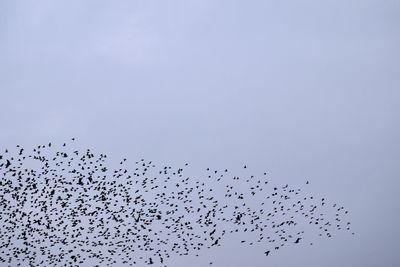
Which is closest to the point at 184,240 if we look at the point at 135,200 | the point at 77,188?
the point at 135,200

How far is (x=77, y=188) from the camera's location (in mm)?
24422

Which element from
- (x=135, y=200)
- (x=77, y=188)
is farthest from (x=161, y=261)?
(x=77, y=188)

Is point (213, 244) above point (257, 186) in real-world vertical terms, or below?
below

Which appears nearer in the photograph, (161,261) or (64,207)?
(64,207)

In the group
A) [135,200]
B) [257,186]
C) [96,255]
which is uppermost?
[257,186]

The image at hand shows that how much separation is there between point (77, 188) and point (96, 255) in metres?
4.94

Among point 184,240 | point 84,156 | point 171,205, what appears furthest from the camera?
point 184,240

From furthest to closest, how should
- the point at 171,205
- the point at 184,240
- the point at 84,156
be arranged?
the point at 184,240, the point at 171,205, the point at 84,156

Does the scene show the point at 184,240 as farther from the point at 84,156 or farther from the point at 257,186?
the point at 84,156

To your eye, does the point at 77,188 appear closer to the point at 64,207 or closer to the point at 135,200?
the point at 64,207

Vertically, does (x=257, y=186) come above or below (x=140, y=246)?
above

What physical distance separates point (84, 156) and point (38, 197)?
3.50 meters

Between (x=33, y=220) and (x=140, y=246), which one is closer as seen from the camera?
(x=33, y=220)

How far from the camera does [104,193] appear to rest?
24438 mm
